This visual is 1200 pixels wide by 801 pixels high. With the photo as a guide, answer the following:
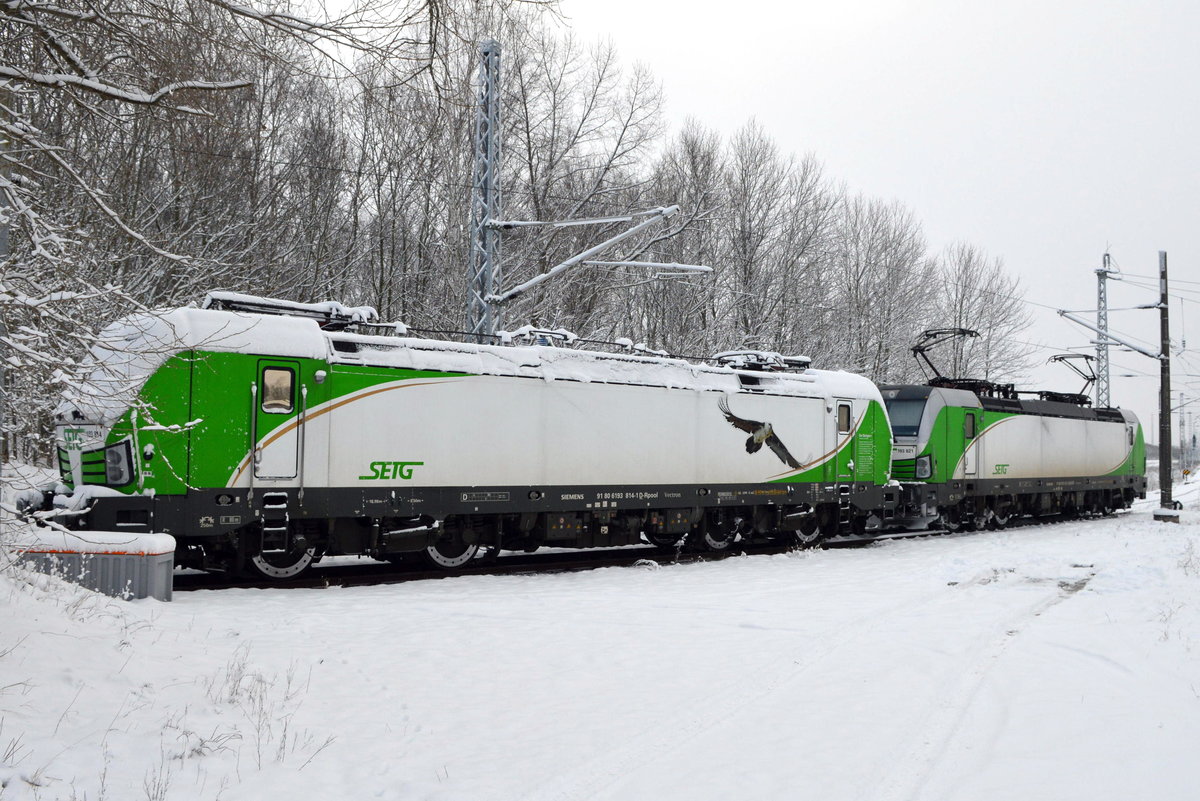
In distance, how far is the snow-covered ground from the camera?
5590 mm

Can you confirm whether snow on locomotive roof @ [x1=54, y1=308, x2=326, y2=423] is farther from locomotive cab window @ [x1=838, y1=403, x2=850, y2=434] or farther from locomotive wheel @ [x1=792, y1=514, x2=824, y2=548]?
locomotive cab window @ [x1=838, y1=403, x2=850, y2=434]

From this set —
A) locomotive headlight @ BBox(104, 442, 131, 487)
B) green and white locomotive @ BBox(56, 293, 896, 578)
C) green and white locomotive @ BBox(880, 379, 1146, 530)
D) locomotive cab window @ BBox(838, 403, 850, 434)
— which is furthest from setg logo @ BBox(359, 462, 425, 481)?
green and white locomotive @ BBox(880, 379, 1146, 530)

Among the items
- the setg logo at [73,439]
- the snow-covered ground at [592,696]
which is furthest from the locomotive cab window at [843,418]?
the setg logo at [73,439]

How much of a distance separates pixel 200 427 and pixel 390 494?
2576 mm

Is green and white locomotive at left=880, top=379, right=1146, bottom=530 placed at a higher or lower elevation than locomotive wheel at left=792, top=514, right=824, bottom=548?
higher

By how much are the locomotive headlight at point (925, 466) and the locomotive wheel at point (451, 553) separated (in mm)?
11587

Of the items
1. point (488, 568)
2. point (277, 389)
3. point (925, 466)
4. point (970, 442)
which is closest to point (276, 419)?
point (277, 389)

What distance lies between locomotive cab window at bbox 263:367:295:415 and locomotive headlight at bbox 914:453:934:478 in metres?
14.7

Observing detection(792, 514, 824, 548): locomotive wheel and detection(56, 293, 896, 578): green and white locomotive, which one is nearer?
detection(56, 293, 896, 578): green and white locomotive

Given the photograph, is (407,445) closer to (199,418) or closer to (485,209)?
(199,418)

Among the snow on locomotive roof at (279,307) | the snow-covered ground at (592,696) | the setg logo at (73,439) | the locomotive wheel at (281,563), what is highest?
the snow on locomotive roof at (279,307)

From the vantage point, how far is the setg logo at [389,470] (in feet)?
42.3

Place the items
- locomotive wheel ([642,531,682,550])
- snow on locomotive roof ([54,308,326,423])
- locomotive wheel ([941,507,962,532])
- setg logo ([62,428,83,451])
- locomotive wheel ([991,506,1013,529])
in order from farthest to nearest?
1. locomotive wheel ([991,506,1013,529])
2. locomotive wheel ([941,507,962,532])
3. locomotive wheel ([642,531,682,550])
4. setg logo ([62,428,83,451])
5. snow on locomotive roof ([54,308,326,423])

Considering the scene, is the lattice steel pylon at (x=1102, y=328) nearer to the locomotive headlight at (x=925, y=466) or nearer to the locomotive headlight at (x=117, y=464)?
the locomotive headlight at (x=925, y=466)
